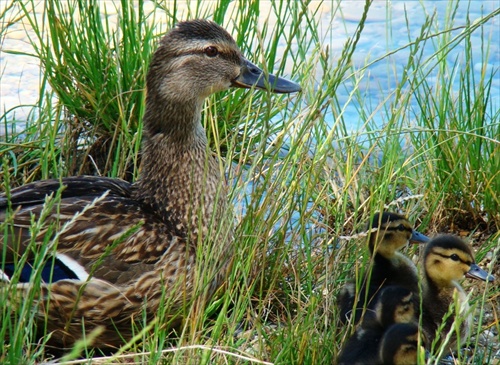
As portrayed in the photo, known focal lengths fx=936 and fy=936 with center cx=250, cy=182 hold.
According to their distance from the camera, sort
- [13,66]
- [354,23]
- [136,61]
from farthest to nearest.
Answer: [354,23] < [13,66] < [136,61]

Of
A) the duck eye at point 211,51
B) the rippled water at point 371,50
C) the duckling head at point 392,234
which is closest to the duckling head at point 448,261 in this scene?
the duckling head at point 392,234

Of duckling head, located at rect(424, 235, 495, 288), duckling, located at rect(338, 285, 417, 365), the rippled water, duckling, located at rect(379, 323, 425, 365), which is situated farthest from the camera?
the rippled water

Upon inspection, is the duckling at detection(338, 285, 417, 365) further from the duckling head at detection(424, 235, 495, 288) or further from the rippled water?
the rippled water

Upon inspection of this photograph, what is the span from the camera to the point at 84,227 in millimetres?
3654

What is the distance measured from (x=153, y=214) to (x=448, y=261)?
120 cm

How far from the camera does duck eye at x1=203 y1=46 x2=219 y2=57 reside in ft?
13.0

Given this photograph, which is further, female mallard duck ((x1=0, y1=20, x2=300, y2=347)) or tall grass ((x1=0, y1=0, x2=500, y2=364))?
tall grass ((x1=0, y1=0, x2=500, y2=364))

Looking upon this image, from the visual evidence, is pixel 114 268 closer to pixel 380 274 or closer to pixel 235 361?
pixel 235 361

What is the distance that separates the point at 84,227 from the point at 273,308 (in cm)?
85

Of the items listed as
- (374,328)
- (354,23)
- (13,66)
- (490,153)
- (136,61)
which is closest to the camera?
(374,328)

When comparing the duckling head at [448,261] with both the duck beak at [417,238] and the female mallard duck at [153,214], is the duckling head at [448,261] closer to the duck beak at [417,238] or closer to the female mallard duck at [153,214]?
the duck beak at [417,238]

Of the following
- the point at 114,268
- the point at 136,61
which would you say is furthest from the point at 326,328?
the point at 136,61

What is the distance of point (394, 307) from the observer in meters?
3.22

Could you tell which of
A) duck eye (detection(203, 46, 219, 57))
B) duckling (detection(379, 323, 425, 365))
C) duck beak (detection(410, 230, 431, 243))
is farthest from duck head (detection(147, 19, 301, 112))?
duckling (detection(379, 323, 425, 365))
